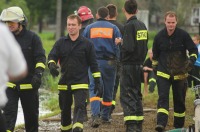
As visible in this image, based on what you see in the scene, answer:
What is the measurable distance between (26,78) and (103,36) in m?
2.41

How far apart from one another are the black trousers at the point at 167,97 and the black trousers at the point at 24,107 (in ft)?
7.12

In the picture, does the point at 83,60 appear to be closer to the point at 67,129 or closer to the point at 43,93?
the point at 67,129

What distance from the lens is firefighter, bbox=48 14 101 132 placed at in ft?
30.7

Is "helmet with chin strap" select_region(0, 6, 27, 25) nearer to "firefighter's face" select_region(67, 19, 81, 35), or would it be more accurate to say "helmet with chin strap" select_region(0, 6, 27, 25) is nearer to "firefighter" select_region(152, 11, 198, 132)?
"firefighter's face" select_region(67, 19, 81, 35)

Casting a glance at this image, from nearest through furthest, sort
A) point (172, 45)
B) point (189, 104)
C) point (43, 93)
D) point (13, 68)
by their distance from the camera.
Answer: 1. point (13, 68)
2. point (172, 45)
3. point (189, 104)
4. point (43, 93)

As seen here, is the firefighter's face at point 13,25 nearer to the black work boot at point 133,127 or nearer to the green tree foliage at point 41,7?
the black work boot at point 133,127

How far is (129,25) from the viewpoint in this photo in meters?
9.77

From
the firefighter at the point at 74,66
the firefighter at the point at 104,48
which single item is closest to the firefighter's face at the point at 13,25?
the firefighter at the point at 74,66

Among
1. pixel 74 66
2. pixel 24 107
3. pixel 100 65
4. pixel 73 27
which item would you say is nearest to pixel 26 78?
pixel 24 107

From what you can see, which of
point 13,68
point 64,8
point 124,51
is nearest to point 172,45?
point 124,51

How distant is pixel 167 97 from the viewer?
1027 centimetres

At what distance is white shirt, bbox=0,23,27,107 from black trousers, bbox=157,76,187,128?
5186 mm

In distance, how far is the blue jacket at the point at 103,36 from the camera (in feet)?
36.3

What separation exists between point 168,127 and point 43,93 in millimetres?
7681
